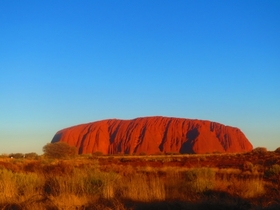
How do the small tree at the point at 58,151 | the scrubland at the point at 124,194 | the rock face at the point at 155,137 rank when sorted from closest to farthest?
the scrubland at the point at 124,194 < the small tree at the point at 58,151 < the rock face at the point at 155,137

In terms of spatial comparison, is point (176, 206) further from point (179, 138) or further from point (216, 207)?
point (179, 138)

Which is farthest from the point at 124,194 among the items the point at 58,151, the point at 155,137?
the point at 155,137

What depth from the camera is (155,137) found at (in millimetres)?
98875

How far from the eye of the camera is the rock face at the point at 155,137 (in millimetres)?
95000

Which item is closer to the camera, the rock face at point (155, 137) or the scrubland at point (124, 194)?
the scrubland at point (124, 194)

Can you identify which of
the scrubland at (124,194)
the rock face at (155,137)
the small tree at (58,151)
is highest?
the rock face at (155,137)

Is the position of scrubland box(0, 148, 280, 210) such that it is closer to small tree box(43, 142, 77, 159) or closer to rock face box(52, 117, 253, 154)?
small tree box(43, 142, 77, 159)

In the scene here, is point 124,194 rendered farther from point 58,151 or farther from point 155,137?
point 155,137

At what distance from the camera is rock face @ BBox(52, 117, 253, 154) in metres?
95.0

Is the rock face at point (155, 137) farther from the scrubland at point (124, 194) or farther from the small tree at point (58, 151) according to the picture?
the scrubland at point (124, 194)

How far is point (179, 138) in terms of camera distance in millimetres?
97438

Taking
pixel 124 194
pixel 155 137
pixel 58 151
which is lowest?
pixel 124 194

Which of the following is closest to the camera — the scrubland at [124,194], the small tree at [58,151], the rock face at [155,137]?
the scrubland at [124,194]

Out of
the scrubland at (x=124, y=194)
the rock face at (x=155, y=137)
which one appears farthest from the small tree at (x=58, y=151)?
the scrubland at (x=124, y=194)
